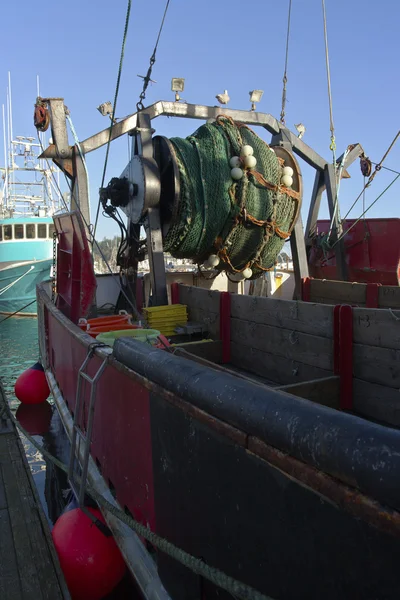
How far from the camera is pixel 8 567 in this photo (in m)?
2.89

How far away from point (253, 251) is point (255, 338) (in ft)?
7.67

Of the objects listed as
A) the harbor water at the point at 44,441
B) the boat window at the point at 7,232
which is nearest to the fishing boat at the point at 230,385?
the harbor water at the point at 44,441

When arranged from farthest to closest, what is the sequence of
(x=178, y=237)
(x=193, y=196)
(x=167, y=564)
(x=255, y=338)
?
(x=178, y=237), (x=193, y=196), (x=255, y=338), (x=167, y=564)

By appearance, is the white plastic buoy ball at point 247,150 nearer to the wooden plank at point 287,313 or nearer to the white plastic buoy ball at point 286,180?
the white plastic buoy ball at point 286,180

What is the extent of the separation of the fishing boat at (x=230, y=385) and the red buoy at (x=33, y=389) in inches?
37.4

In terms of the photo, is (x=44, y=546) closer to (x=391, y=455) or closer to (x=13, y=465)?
(x=13, y=465)

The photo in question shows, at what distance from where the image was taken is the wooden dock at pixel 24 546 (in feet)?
8.83

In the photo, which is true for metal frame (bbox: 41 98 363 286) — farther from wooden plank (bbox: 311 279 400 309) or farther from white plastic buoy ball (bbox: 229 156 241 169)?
white plastic buoy ball (bbox: 229 156 241 169)

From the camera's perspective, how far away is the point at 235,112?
8688 mm

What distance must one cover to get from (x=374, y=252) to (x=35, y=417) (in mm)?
6973

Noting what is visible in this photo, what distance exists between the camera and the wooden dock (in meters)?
2.69

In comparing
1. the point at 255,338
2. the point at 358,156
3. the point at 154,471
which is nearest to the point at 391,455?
the point at 154,471

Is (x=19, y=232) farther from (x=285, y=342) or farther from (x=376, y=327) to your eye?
(x=376, y=327)

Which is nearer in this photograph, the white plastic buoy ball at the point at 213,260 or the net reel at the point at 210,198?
the net reel at the point at 210,198
